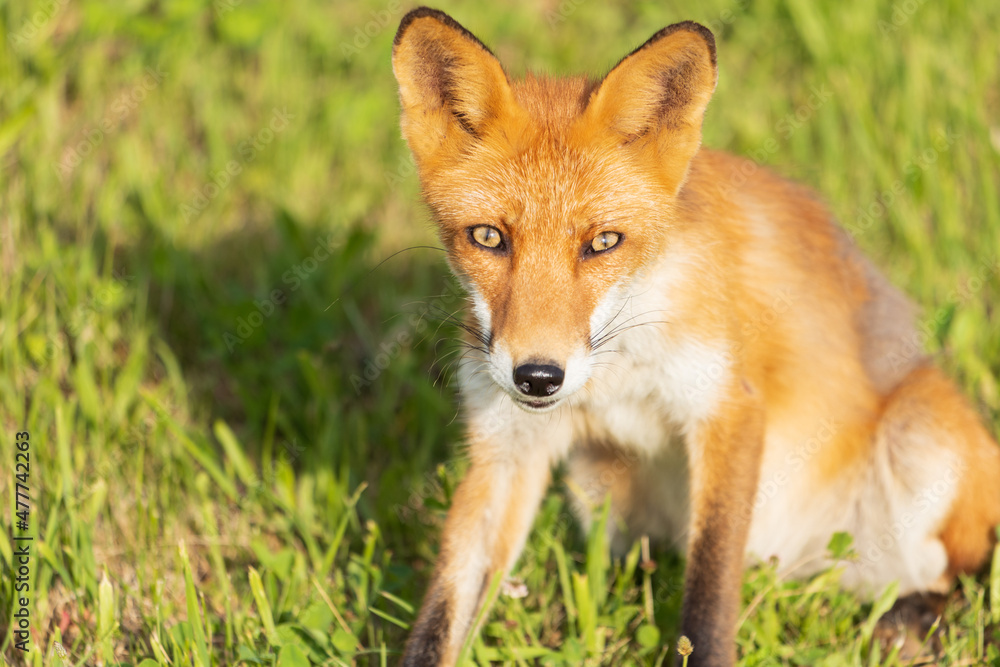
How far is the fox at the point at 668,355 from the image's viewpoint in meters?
2.62

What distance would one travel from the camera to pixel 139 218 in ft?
16.8

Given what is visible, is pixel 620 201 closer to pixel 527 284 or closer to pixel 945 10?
pixel 527 284

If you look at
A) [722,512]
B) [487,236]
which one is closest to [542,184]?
[487,236]

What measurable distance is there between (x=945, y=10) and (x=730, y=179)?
3423mm

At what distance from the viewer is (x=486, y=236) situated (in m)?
2.66

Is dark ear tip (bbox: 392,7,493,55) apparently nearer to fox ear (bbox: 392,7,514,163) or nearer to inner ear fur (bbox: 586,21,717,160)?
fox ear (bbox: 392,7,514,163)

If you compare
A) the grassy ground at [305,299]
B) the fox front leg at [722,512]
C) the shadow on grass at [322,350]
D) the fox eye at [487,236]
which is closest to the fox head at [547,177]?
the fox eye at [487,236]

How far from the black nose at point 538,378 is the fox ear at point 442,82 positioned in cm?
81

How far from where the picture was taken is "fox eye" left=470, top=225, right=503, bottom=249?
2.64 meters

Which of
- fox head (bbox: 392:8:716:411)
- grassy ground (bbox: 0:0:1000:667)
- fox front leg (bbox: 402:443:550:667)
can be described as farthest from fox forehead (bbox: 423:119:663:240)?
grassy ground (bbox: 0:0:1000:667)

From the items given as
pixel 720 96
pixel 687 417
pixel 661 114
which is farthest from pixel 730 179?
pixel 720 96

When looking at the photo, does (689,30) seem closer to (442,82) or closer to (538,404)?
(442,82)

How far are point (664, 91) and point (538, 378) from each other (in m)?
0.96

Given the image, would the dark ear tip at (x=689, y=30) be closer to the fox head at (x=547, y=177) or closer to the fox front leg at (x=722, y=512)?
the fox head at (x=547, y=177)
